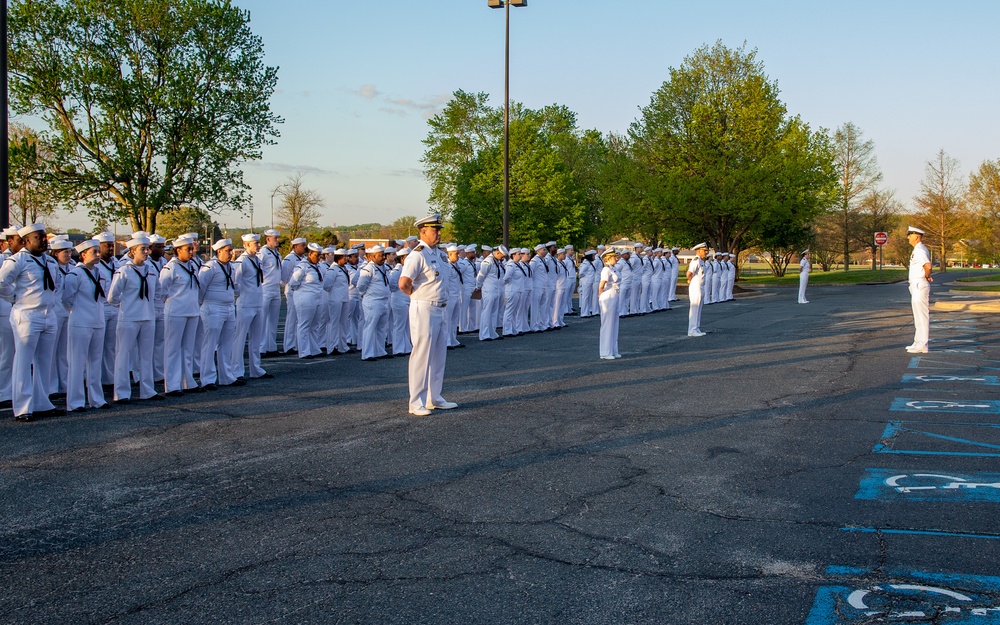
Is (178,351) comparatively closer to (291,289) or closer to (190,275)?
(190,275)

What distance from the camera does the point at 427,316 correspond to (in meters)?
9.58

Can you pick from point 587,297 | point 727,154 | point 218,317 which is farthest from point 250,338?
point 727,154

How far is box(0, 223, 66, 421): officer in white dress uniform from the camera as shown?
29.9 feet

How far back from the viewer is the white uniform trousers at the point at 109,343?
11680 millimetres

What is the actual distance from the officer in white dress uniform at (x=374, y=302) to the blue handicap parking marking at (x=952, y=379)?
8.60 metres

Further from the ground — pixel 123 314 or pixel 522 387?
pixel 123 314

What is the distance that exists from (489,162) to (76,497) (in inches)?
1746

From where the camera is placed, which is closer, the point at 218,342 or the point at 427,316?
the point at 427,316

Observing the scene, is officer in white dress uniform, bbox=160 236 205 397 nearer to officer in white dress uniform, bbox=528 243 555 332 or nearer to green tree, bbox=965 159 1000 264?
officer in white dress uniform, bbox=528 243 555 332

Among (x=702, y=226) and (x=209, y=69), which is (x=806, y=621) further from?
(x=702, y=226)

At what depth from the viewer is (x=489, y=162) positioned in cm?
4909

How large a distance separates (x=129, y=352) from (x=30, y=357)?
4.56ft

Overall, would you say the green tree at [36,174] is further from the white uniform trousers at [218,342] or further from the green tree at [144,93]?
→ the white uniform trousers at [218,342]

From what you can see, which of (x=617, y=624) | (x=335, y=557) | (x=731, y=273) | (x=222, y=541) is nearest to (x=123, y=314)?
(x=222, y=541)
